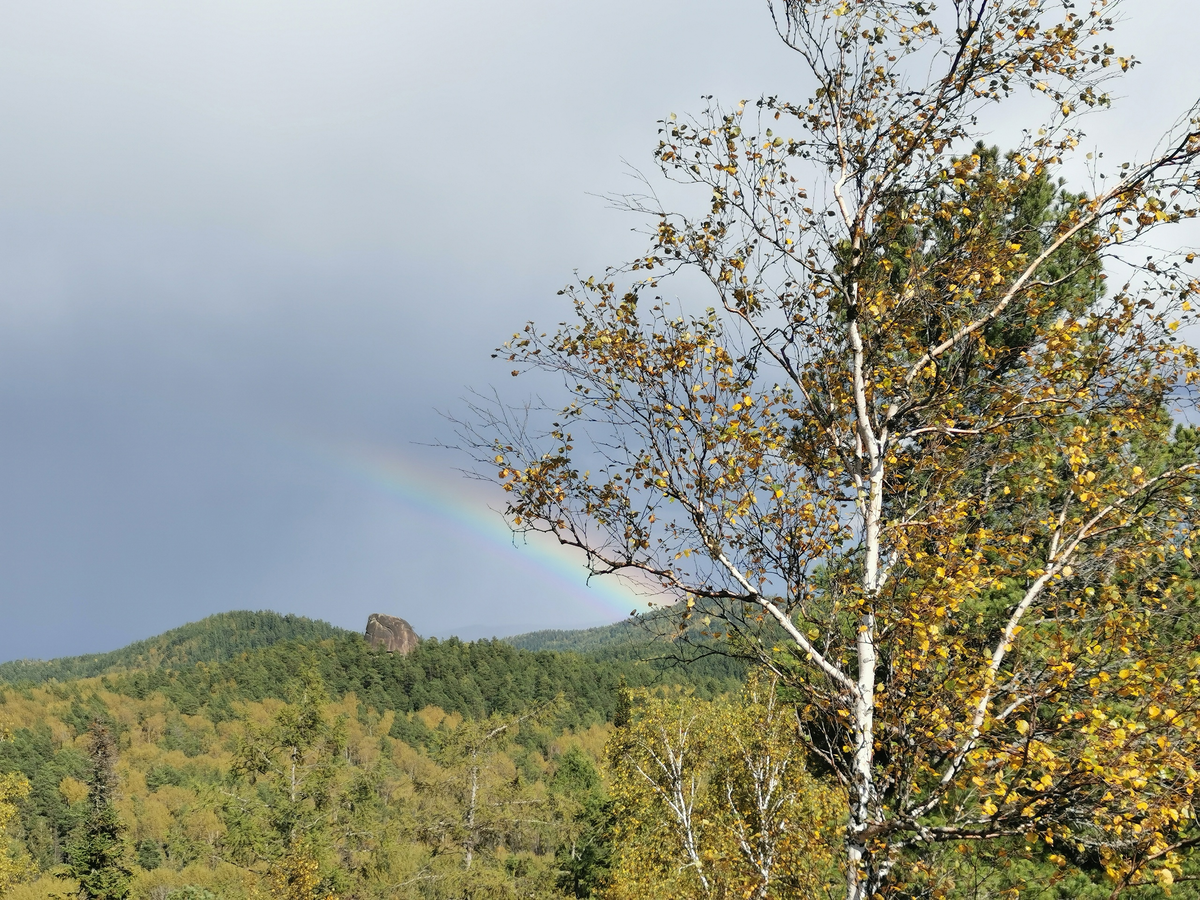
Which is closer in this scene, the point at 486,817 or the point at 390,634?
the point at 486,817

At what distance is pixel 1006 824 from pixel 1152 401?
9.71 feet

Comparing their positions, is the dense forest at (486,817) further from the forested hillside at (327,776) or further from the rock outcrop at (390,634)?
the rock outcrop at (390,634)

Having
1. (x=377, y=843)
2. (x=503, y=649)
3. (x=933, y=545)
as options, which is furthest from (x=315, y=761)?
(x=503, y=649)

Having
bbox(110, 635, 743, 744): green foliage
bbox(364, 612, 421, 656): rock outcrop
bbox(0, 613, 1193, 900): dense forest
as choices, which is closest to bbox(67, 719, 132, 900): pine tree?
bbox(0, 613, 1193, 900): dense forest

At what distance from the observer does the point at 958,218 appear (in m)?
5.77

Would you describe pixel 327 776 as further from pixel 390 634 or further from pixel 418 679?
pixel 390 634

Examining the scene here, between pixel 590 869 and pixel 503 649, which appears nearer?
pixel 590 869

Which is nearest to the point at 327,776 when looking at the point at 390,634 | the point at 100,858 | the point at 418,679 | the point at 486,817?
the point at 486,817

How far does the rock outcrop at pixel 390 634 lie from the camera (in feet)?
370

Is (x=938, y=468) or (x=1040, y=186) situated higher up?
(x=1040, y=186)

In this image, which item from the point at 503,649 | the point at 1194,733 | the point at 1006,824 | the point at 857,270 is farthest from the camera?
the point at 503,649

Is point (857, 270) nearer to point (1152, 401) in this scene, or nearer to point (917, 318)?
point (917, 318)

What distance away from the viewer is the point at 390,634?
11406 cm

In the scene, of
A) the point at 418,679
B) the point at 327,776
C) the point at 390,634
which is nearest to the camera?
the point at 327,776
